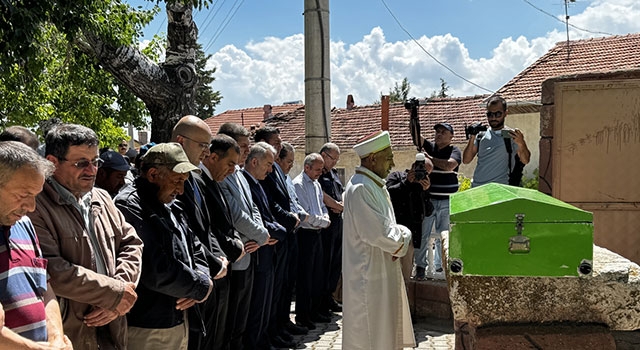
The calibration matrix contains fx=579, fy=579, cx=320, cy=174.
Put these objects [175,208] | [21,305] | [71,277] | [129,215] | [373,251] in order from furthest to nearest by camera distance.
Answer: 1. [373,251]
2. [175,208]
3. [129,215]
4. [71,277]
5. [21,305]

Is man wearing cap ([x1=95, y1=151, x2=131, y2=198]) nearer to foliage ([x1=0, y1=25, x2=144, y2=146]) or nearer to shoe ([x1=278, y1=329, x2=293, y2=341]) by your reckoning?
shoe ([x1=278, y1=329, x2=293, y2=341])

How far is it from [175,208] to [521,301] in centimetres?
204

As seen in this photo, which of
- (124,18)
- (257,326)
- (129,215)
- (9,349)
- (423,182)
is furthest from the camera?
(124,18)

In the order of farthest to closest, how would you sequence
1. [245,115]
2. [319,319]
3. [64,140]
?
[245,115] < [319,319] < [64,140]

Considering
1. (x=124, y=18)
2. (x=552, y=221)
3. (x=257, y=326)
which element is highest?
(x=124, y=18)

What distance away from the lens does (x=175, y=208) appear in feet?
11.6

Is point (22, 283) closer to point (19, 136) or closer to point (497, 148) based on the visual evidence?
point (19, 136)

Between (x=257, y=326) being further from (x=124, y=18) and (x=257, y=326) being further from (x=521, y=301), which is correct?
(x=124, y=18)

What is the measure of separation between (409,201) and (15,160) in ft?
14.7

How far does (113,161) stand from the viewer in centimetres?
409

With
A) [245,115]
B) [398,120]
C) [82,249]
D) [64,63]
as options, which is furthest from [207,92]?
[82,249]

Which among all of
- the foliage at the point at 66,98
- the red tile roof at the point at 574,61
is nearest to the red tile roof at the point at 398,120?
the red tile roof at the point at 574,61

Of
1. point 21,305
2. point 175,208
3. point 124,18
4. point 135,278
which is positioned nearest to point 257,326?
point 175,208

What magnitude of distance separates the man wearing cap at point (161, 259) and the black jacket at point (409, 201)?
3.20 meters
